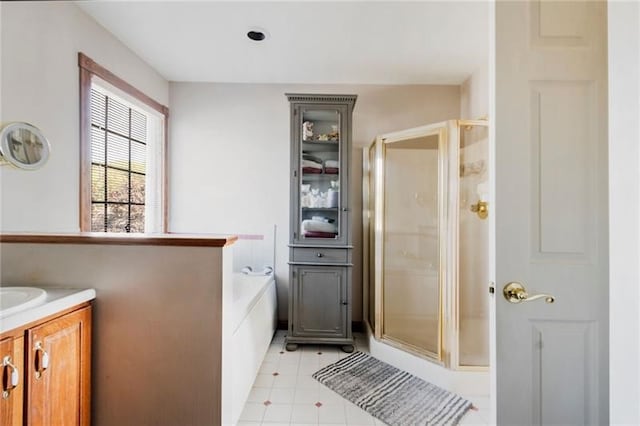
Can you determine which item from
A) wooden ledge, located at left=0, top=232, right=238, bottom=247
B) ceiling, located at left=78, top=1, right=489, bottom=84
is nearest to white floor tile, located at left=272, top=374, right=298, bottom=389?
wooden ledge, located at left=0, top=232, right=238, bottom=247

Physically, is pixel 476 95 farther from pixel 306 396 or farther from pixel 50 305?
pixel 50 305

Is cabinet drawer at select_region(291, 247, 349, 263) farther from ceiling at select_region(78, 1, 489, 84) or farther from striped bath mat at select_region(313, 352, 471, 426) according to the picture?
ceiling at select_region(78, 1, 489, 84)

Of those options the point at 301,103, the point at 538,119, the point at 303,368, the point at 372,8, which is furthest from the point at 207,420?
the point at 372,8

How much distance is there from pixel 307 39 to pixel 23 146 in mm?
1797

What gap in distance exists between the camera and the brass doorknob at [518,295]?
3.30 feet

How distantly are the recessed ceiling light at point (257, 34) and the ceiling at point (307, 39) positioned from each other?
0.12ft

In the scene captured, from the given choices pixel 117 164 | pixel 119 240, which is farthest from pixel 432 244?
pixel 117 164

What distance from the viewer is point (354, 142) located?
2910mm

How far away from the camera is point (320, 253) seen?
245 cm

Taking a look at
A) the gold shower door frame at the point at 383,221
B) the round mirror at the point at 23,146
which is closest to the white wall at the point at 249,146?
the gold shower door frame at the point at 383,221

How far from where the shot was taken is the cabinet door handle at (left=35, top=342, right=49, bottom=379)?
1055mm

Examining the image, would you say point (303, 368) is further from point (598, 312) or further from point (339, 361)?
→ point (598, 312)

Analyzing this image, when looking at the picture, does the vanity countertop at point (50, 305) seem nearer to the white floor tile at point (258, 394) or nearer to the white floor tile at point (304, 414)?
the white floor tile at point (258, 394)

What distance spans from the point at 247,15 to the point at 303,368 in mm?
2511
